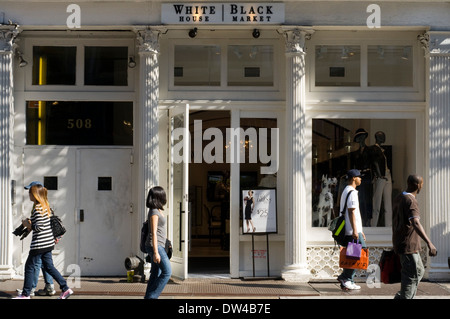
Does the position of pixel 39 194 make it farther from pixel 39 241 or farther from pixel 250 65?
pixel 250 65

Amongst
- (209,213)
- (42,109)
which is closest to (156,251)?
(42,109)

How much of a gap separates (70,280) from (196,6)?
5303mm

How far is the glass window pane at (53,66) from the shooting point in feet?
47.4

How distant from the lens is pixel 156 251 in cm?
984

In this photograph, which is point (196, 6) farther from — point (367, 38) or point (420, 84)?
point (420, 84)

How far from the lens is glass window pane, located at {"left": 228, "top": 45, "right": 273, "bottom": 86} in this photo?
564 inches

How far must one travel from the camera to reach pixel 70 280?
13789 millimetres

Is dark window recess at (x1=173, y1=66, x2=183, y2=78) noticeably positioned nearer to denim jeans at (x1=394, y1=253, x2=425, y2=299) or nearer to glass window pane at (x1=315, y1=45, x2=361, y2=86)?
glass window pane at (x1=315, y1=45, x2=361, y2=86)

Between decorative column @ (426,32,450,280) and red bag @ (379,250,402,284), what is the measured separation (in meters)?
3.44

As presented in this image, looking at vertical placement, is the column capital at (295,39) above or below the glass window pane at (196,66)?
above

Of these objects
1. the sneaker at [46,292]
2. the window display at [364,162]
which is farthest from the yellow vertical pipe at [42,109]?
the window display at [364,162]

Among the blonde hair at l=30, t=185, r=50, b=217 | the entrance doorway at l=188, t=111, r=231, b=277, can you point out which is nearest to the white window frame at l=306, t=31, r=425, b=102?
the entrance doorway at l=188, t=111, r=231, b=277

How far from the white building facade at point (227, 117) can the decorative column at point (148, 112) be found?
0.06 ft

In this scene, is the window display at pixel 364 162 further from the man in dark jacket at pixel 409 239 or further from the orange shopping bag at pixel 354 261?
the man in dark jacket at pixel 409 239
